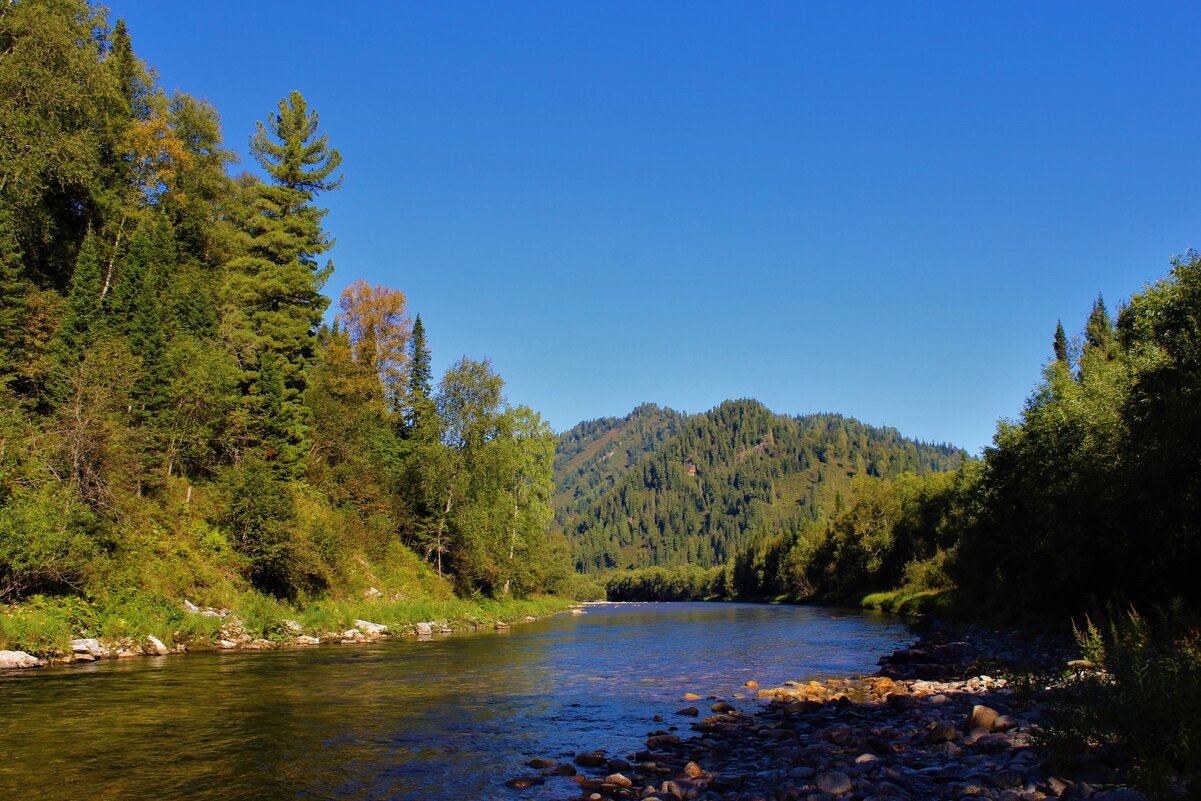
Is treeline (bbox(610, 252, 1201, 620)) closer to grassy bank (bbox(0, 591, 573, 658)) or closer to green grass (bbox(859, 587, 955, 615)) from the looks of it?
green grass (bbox(859, 587, 955, 615))

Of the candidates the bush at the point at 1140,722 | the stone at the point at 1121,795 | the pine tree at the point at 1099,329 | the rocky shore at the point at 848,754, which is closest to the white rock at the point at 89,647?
the rocky shore at the point at 848,754

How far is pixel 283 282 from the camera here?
2021 inches

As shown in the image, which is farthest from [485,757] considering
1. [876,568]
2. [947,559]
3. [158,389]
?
[876,568]

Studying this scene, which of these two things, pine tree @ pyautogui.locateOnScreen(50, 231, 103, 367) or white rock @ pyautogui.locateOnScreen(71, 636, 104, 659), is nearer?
white rock @ pyautogui.locateOnScreen(71, 636, 104, 659)

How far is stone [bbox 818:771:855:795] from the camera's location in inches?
444

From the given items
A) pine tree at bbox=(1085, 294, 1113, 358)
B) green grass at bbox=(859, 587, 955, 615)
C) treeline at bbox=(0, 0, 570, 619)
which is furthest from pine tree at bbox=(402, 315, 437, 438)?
pine tree at bbox=(1085, 294, 1113, 358)

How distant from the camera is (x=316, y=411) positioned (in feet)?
Answer: 185

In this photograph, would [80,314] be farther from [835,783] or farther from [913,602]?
[913,602]

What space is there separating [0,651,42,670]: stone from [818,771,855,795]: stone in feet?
84.3

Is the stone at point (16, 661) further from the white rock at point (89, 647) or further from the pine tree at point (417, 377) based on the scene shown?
the pine tree at point (417, 377)

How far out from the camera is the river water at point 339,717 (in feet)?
42.9

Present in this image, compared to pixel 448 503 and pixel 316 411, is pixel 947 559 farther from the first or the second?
pixel 316 411

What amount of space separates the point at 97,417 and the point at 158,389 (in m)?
8.11

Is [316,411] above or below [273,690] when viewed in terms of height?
above
